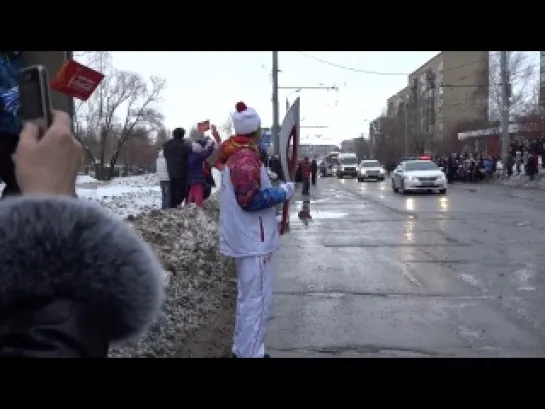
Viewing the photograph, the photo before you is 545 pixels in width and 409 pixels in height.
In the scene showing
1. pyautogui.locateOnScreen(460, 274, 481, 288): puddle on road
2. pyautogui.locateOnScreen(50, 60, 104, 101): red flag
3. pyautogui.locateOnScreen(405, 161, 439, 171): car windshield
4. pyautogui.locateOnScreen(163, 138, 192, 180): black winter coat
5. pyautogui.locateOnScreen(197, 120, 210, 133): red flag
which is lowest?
pyautogui.locateOnScreen(460, 274, 481, 288): puddle on road

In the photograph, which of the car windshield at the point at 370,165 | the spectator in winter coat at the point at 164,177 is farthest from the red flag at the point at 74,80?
the car windshield at the point at 370,165

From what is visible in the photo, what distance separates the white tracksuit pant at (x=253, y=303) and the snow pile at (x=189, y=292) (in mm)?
599

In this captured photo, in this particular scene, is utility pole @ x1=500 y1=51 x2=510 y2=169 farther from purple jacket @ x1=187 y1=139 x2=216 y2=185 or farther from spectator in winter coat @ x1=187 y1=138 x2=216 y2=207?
purple jacket @ x1=187 y1=139 x2=216 y2=185

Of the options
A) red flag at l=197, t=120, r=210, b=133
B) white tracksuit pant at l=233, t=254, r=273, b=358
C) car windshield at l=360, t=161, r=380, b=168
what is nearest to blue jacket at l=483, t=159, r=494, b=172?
car windshield at l=360, t=161, r=380, b=168

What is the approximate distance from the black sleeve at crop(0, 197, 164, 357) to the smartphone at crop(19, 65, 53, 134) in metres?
0.22

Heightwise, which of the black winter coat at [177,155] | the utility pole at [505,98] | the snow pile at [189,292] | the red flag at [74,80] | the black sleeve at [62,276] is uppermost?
the utility pole at [505,98]

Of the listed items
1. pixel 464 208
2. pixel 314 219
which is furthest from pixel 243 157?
pixel 464 208

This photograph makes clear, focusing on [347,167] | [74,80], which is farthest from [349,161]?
[74,80]

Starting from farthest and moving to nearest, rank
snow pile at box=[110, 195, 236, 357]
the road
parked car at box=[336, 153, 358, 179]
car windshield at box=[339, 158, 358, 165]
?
1. car windshield at box=[339, 158, 358, 165]
2. parked car at box=[336, 153, 358, 179]
3. the road
4. snow pile at box=[110, 195, 236, 357]

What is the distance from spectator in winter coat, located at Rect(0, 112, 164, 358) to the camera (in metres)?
1.28

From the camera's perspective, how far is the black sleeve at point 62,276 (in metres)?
1.27

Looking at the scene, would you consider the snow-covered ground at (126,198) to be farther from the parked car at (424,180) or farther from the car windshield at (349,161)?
the car windshield at (349,161)
